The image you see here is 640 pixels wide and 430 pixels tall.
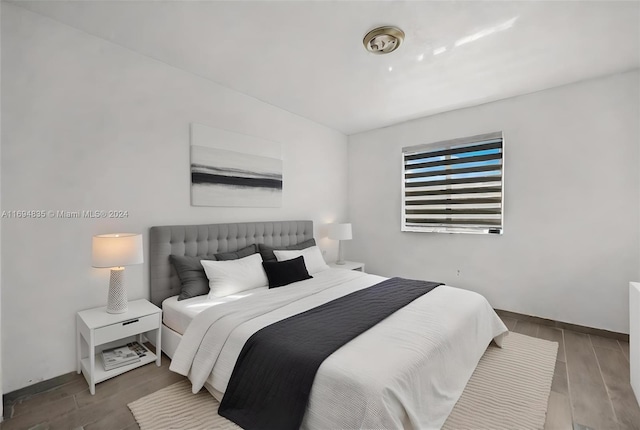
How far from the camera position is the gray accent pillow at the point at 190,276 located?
2654mm

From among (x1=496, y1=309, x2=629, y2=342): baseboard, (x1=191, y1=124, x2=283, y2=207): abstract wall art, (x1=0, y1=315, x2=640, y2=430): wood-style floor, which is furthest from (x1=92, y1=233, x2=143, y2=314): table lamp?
(x1=496, y1=309, x2=629, y2=342): baseboard

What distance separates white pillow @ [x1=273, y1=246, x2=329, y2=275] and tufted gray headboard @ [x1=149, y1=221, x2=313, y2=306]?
0.33 metres

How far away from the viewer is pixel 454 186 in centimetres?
400

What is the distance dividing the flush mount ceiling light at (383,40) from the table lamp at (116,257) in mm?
2326

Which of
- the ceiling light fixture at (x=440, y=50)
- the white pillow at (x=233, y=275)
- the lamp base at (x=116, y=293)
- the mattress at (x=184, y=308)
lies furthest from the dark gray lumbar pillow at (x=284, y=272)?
the ceiling light fixture at (x=440, y=50)

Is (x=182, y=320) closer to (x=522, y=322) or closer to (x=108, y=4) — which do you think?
(x=108, y=4)

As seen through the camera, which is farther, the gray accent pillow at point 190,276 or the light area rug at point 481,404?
the gray accent pillow at point 190,276

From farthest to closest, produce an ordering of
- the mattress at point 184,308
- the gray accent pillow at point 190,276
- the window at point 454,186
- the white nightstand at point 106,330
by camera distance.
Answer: the window at point 454,186 → the gray accent pillow at point 190,276 → the mattress at point 184,308 → the white nightstand at point 106,330

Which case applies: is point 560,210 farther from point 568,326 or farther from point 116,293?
point 116,293

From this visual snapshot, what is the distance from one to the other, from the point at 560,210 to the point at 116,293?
429 centimetres

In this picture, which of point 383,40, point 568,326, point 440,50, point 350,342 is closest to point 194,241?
point 350,342

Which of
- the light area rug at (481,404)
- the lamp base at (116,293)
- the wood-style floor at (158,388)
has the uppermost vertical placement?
the lamp base at (116,293)

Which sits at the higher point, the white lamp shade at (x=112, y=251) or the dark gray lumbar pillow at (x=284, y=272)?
→ the white lamp shade at (x=112, y=251)

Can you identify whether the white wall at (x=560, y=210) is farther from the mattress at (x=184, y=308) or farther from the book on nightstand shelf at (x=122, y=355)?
the book on nightstand shelf at (x=122, y=355)
